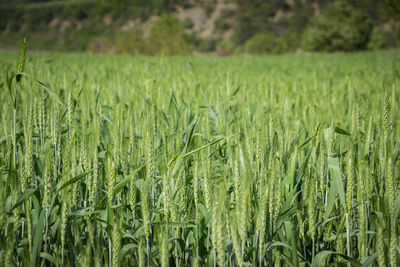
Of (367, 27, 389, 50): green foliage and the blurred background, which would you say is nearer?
the blurred background

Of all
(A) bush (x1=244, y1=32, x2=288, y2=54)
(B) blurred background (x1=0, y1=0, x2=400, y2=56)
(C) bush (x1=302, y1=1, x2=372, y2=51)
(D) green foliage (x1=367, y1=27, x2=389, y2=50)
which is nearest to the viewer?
(C) bush (x1=302, y1=1, x2=372, y2=51)

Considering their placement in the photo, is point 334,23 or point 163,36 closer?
point 163,36

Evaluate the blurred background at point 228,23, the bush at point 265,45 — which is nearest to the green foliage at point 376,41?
the blurred background at point 228,23

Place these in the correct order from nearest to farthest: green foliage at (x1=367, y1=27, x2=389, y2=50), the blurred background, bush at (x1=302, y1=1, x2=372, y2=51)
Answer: bush at (x1=302, y1=1, x2=372, y2=51) → the blurred background → green foliage at (x1=367, y1=27, x2=389, y2=50)

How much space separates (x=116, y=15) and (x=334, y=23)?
46.7 m

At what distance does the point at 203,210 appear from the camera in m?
1.14

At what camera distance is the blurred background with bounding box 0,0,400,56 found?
147ft

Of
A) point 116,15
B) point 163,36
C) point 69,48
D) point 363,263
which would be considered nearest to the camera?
point 363,263

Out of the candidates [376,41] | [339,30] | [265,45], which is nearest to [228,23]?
[265,45]

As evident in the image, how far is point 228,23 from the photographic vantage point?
7488 cm

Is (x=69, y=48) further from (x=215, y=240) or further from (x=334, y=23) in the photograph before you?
(x=215, y=240)

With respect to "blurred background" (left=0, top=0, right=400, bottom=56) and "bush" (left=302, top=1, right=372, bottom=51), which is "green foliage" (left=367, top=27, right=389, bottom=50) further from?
"bush" (left=302, top=1, right=372, bottom=51)

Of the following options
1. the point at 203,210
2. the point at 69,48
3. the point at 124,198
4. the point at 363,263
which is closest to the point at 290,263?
the point at 363,263

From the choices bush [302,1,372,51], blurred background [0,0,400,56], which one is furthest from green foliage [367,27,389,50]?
bush [302,1,372,51]
